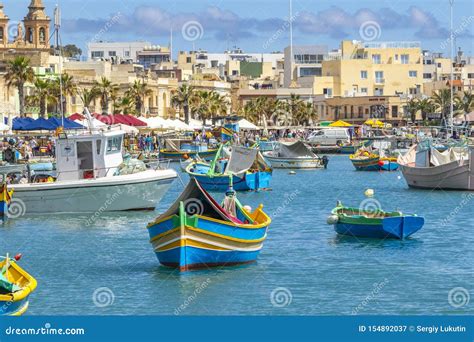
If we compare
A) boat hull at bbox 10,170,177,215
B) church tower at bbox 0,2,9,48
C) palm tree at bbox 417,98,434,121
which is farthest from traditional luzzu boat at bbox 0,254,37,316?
palm tree at bbox 417,98,434,121

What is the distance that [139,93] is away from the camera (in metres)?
124

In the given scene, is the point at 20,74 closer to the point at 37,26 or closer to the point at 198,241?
the point at 37,26

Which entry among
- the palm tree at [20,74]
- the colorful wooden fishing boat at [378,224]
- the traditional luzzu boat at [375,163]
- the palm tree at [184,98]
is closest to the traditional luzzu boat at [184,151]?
the traditional luzzu boat at [375,163]

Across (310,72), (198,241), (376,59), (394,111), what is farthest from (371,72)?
(198,241)

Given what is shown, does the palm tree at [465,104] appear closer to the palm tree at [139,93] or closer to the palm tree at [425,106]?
the palm tree at [425,106]

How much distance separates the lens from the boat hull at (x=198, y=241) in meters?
32.3

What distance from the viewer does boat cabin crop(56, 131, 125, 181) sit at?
4791cm

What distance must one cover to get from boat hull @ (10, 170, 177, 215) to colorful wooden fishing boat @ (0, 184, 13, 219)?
18.1 inches

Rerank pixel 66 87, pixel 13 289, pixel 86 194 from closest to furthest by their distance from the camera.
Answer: pixel 13 289 < pixel 86 194 < pixel 66 87

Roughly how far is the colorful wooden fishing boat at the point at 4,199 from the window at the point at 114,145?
164 inches

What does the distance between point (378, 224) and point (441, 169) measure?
23.9 m

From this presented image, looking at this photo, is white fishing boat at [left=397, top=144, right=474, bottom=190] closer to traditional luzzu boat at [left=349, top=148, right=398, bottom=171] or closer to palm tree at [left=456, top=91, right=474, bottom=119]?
traditional luzzu boat at [left=349, top=148, right=398, bottom=171]

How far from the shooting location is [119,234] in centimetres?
4312

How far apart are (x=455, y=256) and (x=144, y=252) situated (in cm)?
948
